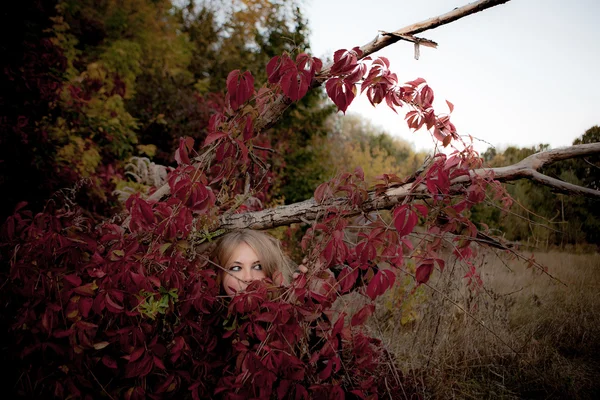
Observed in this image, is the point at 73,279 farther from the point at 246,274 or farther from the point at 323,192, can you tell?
the point at 323,192

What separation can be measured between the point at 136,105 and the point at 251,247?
626 centimetres

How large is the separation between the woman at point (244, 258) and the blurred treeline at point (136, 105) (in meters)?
1.07

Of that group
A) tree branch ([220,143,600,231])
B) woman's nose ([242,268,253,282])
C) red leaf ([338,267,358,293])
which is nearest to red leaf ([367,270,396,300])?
red leaf ([338,267,358,293])

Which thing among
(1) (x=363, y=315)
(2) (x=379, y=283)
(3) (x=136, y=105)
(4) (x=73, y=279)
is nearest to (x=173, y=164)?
(3) (x=136, y=105)

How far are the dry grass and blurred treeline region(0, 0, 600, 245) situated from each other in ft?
1.98

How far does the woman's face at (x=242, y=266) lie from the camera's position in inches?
72.3

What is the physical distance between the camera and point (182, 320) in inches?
59.3

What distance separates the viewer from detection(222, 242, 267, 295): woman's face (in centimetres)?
184

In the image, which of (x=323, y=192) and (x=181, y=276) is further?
(x=323, y=192)

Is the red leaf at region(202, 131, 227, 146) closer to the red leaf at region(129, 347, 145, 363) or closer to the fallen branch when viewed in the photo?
the fallen branch

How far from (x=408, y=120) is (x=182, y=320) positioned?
140 cm

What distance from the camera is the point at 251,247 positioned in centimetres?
188

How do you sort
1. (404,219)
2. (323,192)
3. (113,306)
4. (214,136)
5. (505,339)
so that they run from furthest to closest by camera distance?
1. (505,339)
2. (323,192)
3. (214,136)
4. (113,306)
5. (404,219)

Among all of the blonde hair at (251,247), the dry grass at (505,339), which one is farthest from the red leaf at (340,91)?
the dry grass at (505,339)
